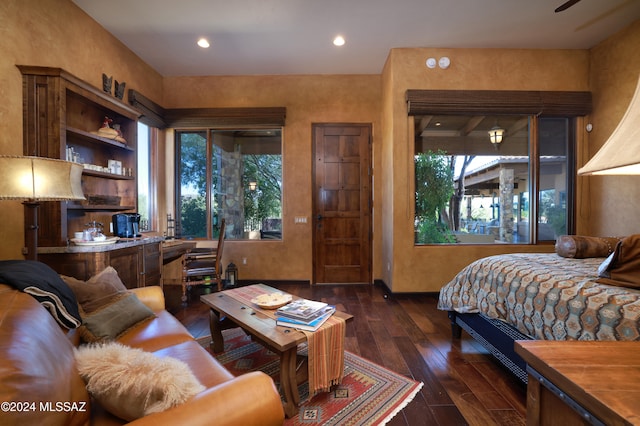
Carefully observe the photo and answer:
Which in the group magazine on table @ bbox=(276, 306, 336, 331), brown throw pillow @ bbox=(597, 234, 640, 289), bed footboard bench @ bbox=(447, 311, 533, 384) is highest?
brown throw pillow @ bbox=(597, 234, 640, 289)

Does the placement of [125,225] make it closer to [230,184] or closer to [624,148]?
[230,184]

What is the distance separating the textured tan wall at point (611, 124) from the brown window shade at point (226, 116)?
4.44m

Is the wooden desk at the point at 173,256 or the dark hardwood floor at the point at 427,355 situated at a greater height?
the wooden desk at the point at 173,256

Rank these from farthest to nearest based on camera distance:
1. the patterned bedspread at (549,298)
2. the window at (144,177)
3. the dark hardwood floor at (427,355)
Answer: the window at (144,177)
the dark hardwood floor at (427,355)
the patterned bedspread at (549,298)

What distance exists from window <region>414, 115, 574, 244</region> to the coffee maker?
370 cm

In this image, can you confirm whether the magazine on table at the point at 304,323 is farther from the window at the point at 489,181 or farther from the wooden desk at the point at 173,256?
the window at the point at 489,181

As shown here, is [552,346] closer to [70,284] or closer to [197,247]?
[70,284]

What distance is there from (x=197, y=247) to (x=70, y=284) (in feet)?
9.34

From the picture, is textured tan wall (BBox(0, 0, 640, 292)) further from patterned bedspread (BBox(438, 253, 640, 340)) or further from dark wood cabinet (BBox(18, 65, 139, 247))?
patterned bedspread (BBox(438, 253, 640, 340))

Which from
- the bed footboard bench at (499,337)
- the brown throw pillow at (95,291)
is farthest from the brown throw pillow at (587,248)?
the brown throw pillow at (95,291)

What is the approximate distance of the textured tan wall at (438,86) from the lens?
375 centimetres

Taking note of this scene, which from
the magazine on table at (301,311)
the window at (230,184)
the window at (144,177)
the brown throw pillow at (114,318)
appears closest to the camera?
the brown throw pillow at (114,318)

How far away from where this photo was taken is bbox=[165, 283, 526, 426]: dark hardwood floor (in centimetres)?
165

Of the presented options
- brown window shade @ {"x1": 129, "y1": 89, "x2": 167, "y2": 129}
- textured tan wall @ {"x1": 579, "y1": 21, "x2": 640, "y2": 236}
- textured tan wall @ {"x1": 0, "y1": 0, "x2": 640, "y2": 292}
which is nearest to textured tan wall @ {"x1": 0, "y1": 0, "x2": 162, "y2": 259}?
textured tan wall @ {"x1": 0, "y1": 0, "x2": 640, "y2": 292}
